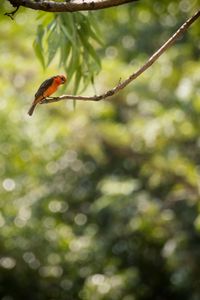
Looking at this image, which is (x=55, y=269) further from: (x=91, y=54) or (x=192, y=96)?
(x=91, y=54)

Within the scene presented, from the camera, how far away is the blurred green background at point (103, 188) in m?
6.33

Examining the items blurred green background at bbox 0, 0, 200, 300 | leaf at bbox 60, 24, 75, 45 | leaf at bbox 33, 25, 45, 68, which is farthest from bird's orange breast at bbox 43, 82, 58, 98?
blurred green background at bbox 0, 0, 200, 300

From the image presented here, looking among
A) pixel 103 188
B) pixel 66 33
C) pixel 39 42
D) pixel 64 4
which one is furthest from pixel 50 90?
pixel 103 188

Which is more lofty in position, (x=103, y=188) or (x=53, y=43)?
(x=53, y=43)

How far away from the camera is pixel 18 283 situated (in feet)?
20.7

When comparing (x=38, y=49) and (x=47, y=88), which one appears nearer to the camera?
(x=47, y=88)

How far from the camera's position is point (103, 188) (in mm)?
7902

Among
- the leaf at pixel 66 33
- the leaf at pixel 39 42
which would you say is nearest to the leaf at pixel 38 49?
the leaf at pixel 39 42

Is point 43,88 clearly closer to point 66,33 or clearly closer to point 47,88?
point 47,88

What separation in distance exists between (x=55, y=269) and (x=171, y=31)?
6887 millimetres

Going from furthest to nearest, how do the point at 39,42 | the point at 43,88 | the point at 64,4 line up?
1. the point at 39,42
2. the point at 43,88
3. the point at 64,4

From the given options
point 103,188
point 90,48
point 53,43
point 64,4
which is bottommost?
point 103,188

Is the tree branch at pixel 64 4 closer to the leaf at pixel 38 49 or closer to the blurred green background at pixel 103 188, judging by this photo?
the leaf at pixel 38 49

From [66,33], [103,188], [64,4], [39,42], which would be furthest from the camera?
[103,188]
